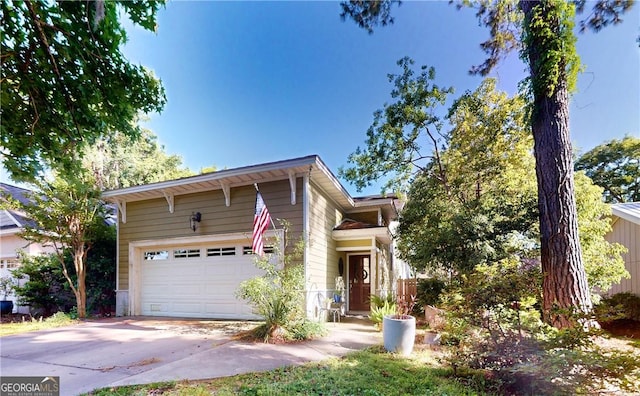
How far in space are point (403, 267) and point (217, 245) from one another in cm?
1039

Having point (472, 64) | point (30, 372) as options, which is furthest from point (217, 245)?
point (472, 64)

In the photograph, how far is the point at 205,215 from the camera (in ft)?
30.5

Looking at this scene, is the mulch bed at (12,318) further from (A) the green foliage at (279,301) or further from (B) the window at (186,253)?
(A) the green foliage at (279,301)

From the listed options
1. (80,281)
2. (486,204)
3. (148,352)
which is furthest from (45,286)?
(486,204)

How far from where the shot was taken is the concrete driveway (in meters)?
4.32

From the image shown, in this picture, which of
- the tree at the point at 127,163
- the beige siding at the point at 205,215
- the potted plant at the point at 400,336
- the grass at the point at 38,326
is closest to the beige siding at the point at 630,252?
the potted plant at the point at 400,336

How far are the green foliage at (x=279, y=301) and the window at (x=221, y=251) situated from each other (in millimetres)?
2703

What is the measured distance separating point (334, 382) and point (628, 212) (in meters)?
10.1

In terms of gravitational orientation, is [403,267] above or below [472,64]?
below

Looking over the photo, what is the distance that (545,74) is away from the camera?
492 centimetres

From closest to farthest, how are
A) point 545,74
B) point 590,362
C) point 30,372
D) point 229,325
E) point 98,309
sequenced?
point 590,362 < point 30,372 < point 545,74 < point 229,325 < point 98,309

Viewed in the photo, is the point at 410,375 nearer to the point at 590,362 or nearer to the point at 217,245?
the point at 590,362

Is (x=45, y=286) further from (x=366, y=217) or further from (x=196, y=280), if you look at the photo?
(x=366, y=217)

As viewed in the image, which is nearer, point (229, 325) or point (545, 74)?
point (545, 74)
